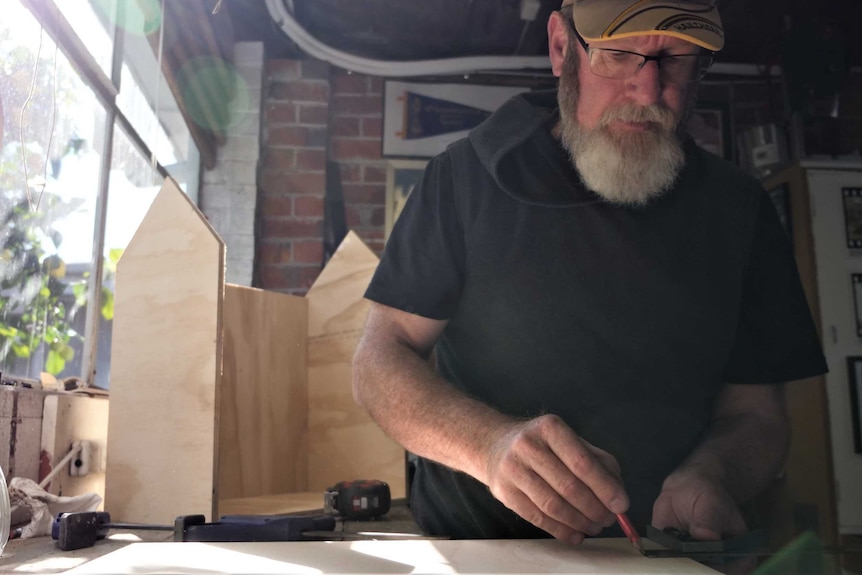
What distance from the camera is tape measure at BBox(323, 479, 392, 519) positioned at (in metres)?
1.22

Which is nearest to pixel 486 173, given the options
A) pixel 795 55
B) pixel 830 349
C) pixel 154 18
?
pixel 154 18

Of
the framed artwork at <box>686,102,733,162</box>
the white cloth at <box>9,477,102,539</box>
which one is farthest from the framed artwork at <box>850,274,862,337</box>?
the white cloth at <box>9,477,102,539</box>

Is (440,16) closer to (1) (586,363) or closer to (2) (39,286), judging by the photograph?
(2) (39,286)

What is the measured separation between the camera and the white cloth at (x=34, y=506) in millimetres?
894

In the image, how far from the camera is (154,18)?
1.87 meters

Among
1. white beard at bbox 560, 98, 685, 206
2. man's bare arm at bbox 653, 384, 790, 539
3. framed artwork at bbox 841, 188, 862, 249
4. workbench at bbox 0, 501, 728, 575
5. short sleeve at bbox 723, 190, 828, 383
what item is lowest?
workbench at bbox 0, 501, 728, 575

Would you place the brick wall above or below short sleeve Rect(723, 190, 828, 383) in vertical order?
above

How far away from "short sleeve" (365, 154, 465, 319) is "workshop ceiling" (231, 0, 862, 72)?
1593mm

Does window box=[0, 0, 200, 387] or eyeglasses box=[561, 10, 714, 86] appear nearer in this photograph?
eyeglasses box=[561, 10, 714, 86]

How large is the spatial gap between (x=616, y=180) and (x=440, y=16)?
5.64 ft

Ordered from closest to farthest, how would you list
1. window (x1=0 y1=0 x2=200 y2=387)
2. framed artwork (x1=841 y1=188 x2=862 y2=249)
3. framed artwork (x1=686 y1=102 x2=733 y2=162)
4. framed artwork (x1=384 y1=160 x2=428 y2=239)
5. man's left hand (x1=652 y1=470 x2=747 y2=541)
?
1. man's left hand (x1=652 y1=470 x2=747 y2=541)
2. window (x1=0 y1=0 x2=200 y2=387)
3. framed artwork (x1=841 y1=188 x2=862 y2=249)
4. framed artwork (x1=384 y1=160 x2=428 y2=239)
5. framed artwork (x1=686 y1=102 x2=733 y2=162)

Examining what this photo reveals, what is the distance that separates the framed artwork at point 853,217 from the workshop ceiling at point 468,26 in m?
0.53

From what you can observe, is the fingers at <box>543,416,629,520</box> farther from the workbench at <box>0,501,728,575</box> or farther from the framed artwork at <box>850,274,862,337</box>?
the framed artwork at <box>850,274,862,337</box>

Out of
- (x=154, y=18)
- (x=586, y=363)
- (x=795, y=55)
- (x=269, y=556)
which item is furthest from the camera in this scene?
(x=795, y=55)
